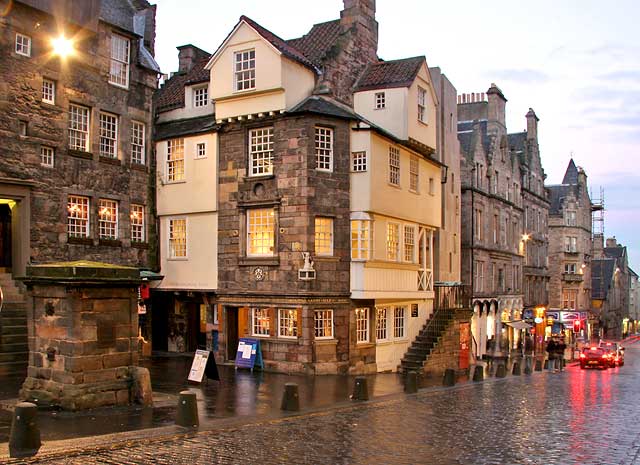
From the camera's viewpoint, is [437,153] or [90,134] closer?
[90,134]

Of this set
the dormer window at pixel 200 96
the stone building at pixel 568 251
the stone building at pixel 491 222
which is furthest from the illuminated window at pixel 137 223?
the stone building at pixel 568 251

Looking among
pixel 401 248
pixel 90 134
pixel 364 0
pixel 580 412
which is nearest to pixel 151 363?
pixel 90 134

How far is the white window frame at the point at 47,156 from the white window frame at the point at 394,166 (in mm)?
12863

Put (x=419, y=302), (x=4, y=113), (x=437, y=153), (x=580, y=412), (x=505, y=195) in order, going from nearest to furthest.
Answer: (x=580, y=412) < (x=4, y=113) < (x=419, y=302) < (x=437, y=153) < (x=505, y=195)

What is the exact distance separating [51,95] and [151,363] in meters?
10.5

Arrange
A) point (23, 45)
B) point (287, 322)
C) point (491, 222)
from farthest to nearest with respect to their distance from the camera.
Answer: point (491, 222)
point (287, 322)
point (23, 45)

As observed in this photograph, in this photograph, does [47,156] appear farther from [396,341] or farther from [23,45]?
[396,341]

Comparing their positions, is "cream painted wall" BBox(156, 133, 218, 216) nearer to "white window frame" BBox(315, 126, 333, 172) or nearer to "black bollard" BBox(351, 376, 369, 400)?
"white window frame" BBox(315, 126, 333, 172)

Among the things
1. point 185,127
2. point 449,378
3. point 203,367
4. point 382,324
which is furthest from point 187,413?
point 185,127

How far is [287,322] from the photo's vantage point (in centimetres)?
2686

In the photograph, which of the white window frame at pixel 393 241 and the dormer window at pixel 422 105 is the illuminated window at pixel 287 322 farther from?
the dormer window at pixel 422 105

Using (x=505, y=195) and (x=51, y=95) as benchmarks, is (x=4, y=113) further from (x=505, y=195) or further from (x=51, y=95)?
(x=505, y=195)

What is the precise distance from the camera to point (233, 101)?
27.9 metres

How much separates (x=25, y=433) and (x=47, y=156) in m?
16.7
